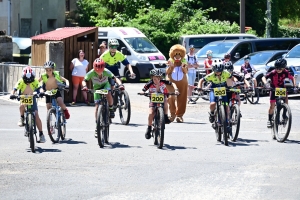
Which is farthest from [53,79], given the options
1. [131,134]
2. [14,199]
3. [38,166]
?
[14,199]

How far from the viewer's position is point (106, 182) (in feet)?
36.4

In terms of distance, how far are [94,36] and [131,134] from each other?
877 cm

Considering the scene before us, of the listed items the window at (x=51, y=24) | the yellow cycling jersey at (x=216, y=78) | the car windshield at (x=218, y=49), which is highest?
the window at (x=51, y=24)

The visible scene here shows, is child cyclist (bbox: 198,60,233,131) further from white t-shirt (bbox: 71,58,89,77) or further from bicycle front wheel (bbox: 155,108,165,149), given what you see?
white t-shirt (bbox: 71,58,89,77)

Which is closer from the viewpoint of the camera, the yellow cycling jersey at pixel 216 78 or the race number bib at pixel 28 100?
the race number bib at pixel 28 100

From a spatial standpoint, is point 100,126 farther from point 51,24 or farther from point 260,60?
point 51,24

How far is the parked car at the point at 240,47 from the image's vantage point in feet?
99.0

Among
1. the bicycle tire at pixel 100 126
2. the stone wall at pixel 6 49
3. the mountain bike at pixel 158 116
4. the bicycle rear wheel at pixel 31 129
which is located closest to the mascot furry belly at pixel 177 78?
the mountain bike at pixel 158 116

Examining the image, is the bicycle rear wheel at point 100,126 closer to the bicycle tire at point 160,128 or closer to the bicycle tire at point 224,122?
the bicycle tire at point 160,128

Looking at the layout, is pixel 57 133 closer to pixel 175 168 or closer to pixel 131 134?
pixel 131 134

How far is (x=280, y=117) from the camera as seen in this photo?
15828 mm

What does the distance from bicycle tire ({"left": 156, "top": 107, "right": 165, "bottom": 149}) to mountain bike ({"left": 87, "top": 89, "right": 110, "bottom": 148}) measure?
0.90 m

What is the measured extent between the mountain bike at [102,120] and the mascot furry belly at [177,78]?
411cm

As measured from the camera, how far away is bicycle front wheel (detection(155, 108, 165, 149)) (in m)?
14.4
